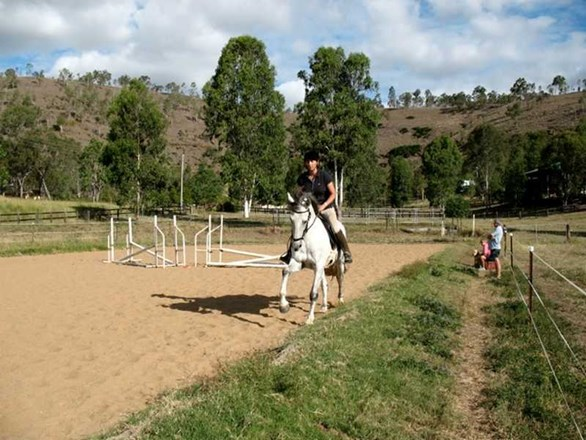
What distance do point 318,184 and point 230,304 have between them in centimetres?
390

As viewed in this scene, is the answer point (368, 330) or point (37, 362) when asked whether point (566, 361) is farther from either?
point (37, 362)

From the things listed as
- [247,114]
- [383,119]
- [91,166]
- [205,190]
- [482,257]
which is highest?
[383,119]

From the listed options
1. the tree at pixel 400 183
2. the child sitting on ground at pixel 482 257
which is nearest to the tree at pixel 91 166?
the tree at pixel 400 183

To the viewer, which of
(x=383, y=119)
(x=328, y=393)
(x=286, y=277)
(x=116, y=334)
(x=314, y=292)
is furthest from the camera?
(x=383, y=119)

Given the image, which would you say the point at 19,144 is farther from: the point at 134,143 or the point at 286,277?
the point at 286,277

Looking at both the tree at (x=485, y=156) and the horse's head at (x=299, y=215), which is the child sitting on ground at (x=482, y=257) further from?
the tree at (x=485, y=156)

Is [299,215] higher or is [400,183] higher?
[400,183]

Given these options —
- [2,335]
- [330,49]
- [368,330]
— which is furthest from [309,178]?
[330,49]

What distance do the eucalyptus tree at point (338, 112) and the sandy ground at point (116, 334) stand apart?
27.8 metres

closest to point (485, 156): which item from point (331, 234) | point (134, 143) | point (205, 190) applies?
point (205, 190)

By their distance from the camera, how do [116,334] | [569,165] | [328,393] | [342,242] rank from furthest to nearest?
[569,165] < [342,242] < [116,334] < [328,393]

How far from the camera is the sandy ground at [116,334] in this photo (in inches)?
244

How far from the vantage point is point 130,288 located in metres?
14.9

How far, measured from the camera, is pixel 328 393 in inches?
227
